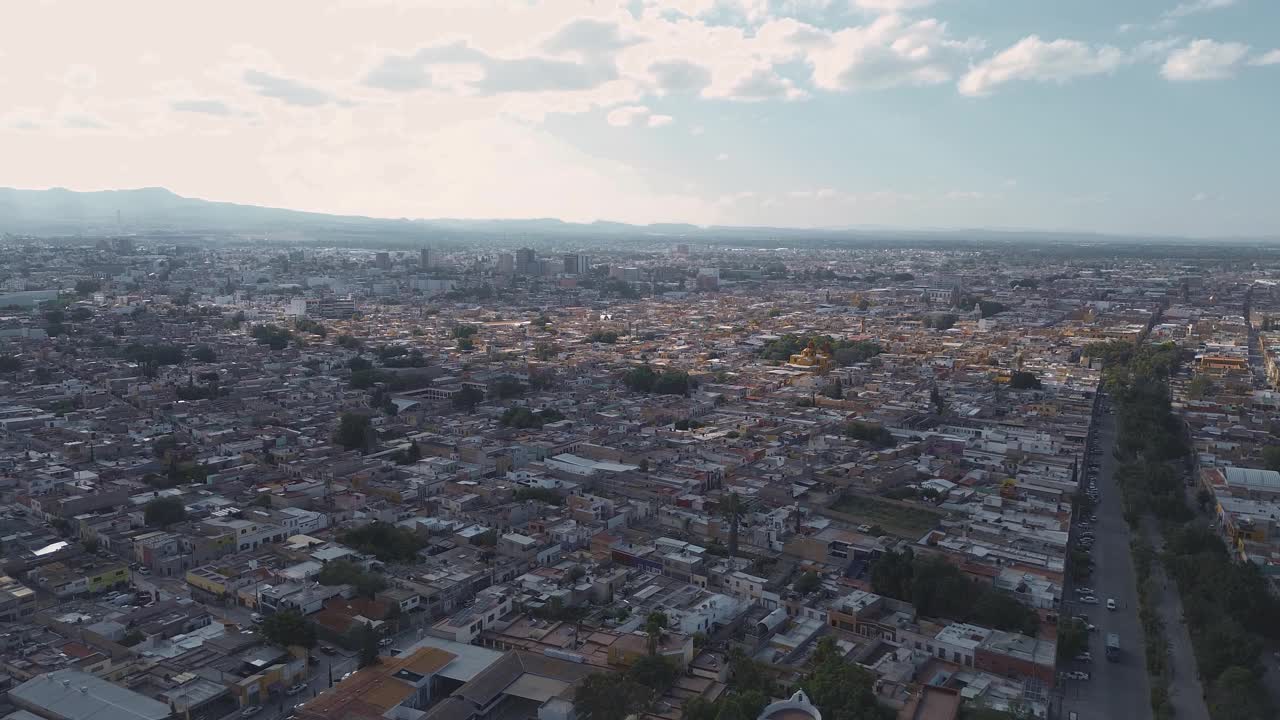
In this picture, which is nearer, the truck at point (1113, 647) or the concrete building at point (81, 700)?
the concrete building at point (81, 700)

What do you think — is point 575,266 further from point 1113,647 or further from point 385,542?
point 1113,647

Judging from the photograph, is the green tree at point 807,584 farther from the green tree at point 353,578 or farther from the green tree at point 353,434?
the green tree at point 353,434

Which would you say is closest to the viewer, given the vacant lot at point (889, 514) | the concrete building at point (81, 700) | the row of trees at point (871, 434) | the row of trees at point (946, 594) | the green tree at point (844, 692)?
the green tree at point (844, 692)

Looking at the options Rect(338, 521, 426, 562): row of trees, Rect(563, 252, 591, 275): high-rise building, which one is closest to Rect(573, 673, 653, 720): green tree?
Rect(338, 521, 426, 562): row of trees

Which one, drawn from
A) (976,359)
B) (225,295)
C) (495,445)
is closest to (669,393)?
(495,445)

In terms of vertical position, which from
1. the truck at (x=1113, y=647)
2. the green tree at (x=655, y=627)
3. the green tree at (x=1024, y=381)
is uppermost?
the green tree at (x=1024, y=381)

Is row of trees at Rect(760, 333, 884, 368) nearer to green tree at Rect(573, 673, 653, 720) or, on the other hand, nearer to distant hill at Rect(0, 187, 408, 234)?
green tree at Rect(573, 673, 653, 720)

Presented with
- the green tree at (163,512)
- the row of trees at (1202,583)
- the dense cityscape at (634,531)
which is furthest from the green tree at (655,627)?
the green tree at (163,512)

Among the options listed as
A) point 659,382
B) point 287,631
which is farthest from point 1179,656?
point 659,382
